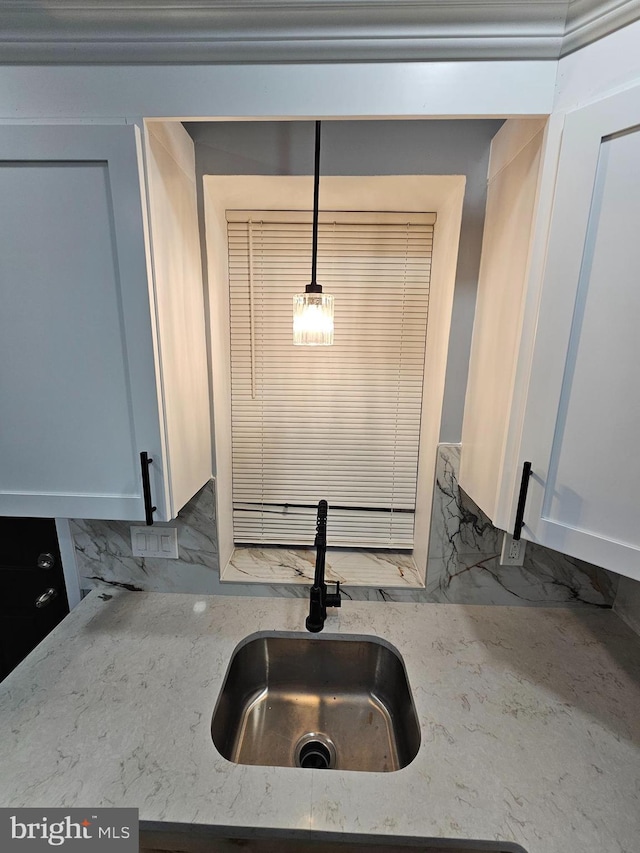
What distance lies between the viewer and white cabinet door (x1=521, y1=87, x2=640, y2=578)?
2.03 feet

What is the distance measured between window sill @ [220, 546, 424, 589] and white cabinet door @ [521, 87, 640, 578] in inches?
23.8

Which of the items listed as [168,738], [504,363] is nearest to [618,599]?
[504,363]

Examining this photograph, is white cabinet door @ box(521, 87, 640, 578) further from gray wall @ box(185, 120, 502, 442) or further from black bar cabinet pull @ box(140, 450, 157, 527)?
black bar cabinet pull @ box(140, 450, 157, 527)

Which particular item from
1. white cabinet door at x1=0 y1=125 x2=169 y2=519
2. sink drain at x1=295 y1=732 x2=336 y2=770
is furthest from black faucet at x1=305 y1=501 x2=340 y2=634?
white cabinet door at x1=0 y1=125 x2=169 y2=519

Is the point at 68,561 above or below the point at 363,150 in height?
below

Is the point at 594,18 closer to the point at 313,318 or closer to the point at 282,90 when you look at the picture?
the point at 282,90

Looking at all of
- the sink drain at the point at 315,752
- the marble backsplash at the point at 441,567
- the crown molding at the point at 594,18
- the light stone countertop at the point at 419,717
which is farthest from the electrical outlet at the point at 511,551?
the crown molding at the point at 594,18

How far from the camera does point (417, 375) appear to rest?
1.26m

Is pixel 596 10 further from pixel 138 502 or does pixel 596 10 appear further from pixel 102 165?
pixel 138 502

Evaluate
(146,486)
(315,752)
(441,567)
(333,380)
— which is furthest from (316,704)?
(333,380)

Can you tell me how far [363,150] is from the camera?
3.09 feet

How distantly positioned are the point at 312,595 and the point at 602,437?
0.81 metres

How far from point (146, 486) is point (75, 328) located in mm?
385

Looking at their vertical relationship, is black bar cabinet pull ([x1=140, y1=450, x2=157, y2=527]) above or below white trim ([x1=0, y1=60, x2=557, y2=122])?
below
